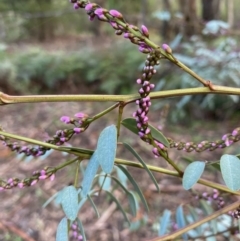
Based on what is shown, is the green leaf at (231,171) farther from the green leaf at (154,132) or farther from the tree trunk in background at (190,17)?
the tree trunk in background at (190,17)

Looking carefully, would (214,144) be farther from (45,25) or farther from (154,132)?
(45,25)

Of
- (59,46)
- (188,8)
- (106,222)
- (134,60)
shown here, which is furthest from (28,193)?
(59,46)

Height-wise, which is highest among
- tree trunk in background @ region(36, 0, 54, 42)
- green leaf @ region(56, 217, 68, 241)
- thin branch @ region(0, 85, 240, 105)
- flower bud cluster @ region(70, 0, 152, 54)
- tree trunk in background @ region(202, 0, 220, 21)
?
tree trunk in background @ region(36, 0, 54, 42)

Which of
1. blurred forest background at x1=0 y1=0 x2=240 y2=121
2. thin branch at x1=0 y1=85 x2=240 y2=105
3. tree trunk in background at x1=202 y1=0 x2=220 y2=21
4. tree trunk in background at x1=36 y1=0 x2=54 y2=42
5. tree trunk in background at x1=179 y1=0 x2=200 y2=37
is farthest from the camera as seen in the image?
tree trunk in background at x1=36 y1=0 x2=54 y2=42

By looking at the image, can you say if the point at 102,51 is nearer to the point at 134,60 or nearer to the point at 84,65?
the point at 84,65

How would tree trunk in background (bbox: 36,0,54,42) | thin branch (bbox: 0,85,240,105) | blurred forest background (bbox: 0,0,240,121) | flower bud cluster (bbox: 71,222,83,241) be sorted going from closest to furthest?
1. thin branch (bbox: 0,85,240,105)
2. flower bud cluster (bbox: 71,222,83,241)
3. blurred forest background (bbox: 0,0,240,121)
4. tree trunk in background (bbox: 36,0,54,42)

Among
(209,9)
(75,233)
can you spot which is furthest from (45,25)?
(75,233)

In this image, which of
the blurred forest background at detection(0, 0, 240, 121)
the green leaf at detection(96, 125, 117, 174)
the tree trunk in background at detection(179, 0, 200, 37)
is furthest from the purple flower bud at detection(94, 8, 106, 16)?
the tree trunk in background at detection(179, 0, 200, 37)

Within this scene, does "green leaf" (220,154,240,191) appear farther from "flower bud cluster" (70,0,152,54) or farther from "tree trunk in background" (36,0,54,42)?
"tree trunk in background" (36,0,54,42)
